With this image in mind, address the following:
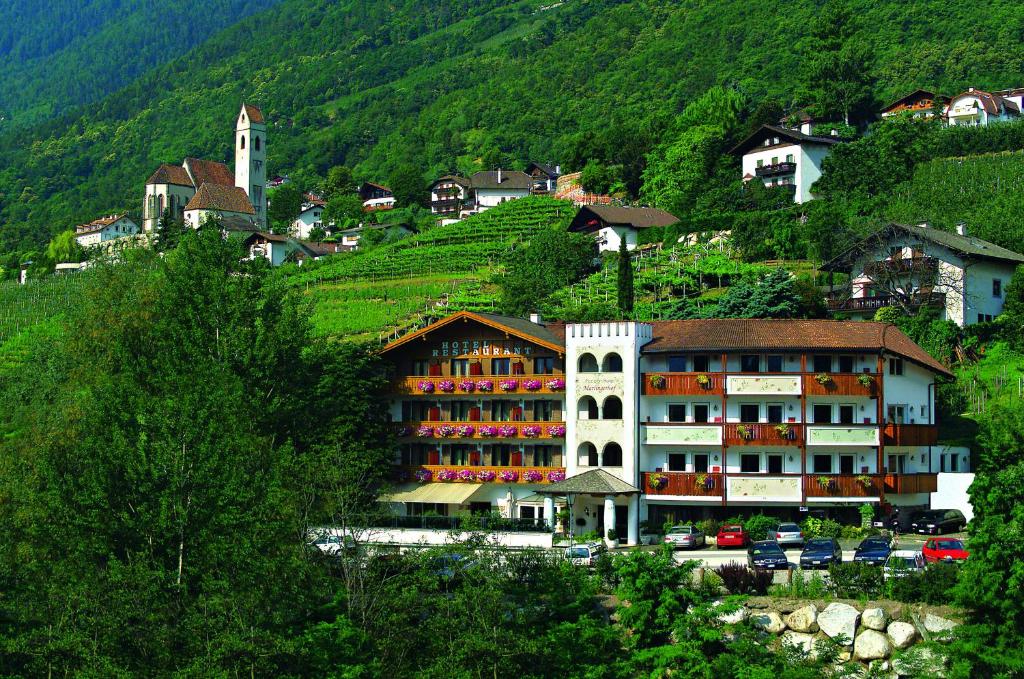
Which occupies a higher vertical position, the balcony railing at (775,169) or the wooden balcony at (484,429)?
the balcony railing at (775,169)

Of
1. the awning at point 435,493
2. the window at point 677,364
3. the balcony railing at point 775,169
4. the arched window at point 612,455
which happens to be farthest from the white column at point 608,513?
the balcony railing at point 775,169

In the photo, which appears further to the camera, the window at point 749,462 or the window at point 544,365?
the window at point 544,365

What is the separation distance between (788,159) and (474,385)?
5854 centimetres

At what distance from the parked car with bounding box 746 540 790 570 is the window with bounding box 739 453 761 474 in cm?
1423

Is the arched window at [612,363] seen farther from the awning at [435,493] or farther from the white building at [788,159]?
the white building at [788,159]

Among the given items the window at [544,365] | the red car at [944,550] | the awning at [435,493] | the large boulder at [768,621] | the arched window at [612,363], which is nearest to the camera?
the large boulder at [768,621]

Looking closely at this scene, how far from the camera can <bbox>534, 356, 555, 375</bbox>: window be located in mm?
73938

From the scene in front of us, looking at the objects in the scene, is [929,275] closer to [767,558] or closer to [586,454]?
[586,454]

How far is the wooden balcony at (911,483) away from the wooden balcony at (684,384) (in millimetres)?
8750

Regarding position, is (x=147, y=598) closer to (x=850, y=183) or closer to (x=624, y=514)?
(x=624, y=514)

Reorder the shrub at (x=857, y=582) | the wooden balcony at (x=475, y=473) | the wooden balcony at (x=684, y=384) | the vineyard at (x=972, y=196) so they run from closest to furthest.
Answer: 1. the shrub at (x=857, y=582)
2. the wooden balcony at (x=684, y=384)
3. the wooden balcony at (x=475, y=473)
4. the vineyard at (x=972, y=196)

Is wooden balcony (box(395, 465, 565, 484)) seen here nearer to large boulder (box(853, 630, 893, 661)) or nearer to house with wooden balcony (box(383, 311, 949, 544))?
house with wooden balcony (box(383, 311, 949, 544))

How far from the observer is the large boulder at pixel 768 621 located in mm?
47625

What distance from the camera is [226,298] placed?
72.4 m
